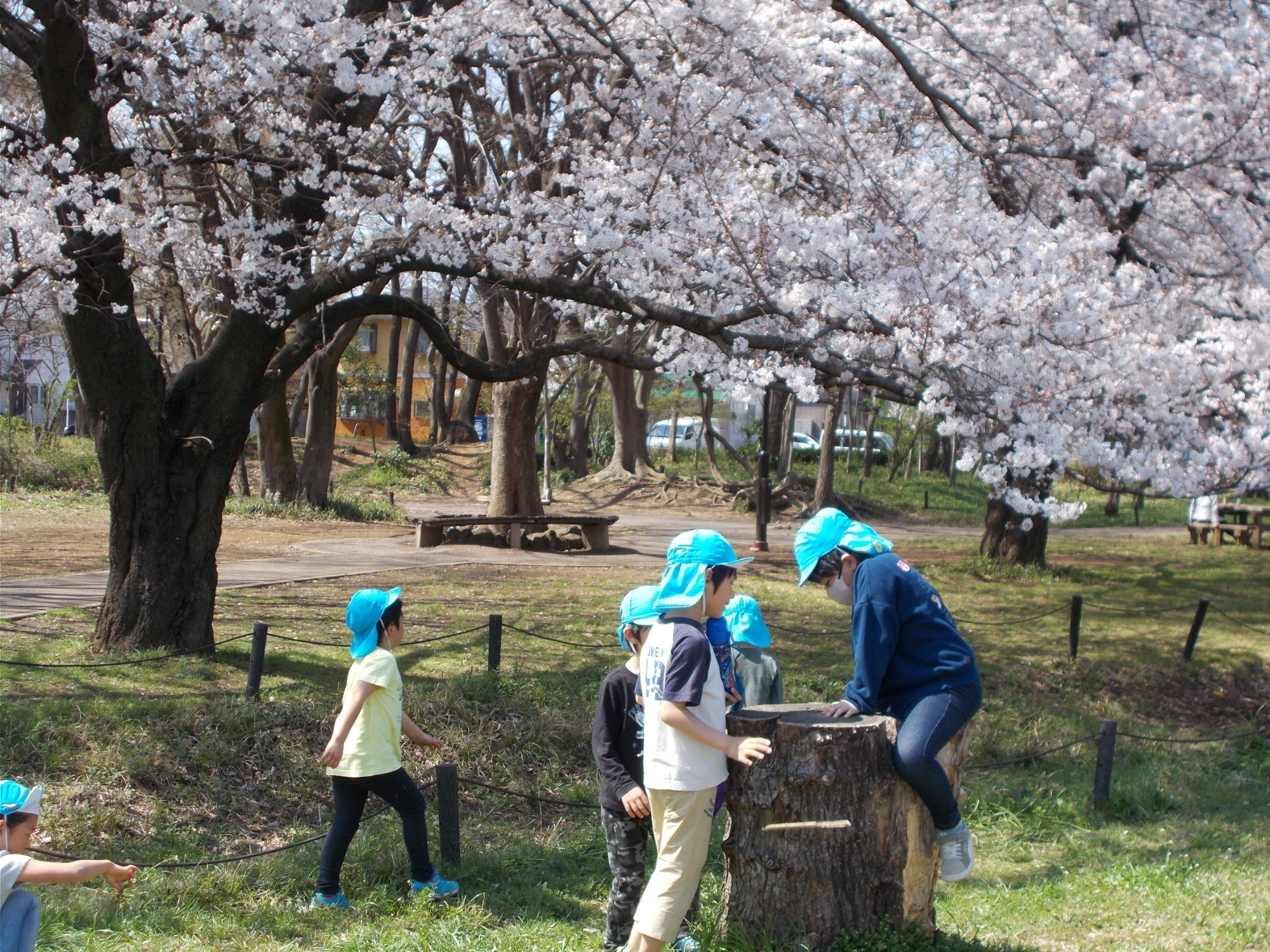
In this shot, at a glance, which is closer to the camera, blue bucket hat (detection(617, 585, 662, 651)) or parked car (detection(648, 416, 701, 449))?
blue bucket hat (detection(617, 585, 662, 651))

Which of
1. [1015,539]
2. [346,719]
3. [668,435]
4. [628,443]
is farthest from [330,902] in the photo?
[668,435]

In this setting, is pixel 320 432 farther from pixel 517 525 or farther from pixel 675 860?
pixel 675 860

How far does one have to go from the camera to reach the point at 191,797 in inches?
251

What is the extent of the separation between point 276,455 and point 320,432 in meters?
0.93

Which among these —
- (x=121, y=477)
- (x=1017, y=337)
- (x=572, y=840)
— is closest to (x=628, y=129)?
(x=1017, y=337)

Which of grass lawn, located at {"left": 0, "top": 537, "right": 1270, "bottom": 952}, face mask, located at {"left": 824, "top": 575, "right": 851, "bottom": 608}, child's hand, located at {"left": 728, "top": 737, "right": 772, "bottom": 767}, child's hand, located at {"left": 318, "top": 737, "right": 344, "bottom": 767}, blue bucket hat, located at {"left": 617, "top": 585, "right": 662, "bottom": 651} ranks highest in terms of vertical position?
face mask, located at {"left": 824, "top": 575, "right": 851, "bottom": 608}

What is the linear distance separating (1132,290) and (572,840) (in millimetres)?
7673

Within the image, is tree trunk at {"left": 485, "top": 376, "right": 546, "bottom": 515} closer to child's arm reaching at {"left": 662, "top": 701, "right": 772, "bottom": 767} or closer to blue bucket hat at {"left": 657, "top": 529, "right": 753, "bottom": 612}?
blue bucket hat at {"left": 657, "top": 529, "right": 753, "bottom": 612}

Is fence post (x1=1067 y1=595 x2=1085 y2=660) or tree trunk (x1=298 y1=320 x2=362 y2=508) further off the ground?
tree trunk (x1=298 y1=320 x2=362 y2=508)

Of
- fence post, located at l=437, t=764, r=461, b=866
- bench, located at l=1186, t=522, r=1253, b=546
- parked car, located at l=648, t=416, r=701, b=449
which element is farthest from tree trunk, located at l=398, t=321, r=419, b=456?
fence post, located at l=437, t=764, r=461, b=866

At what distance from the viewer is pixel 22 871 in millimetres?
3043

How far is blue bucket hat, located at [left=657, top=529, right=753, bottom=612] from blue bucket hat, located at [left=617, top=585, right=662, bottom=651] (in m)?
0.13

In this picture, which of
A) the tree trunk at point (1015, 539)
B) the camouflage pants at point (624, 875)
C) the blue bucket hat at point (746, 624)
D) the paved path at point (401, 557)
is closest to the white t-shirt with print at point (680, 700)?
the camouflage pants at point (624, 875)

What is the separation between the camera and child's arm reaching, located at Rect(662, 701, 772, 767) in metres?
3.51
